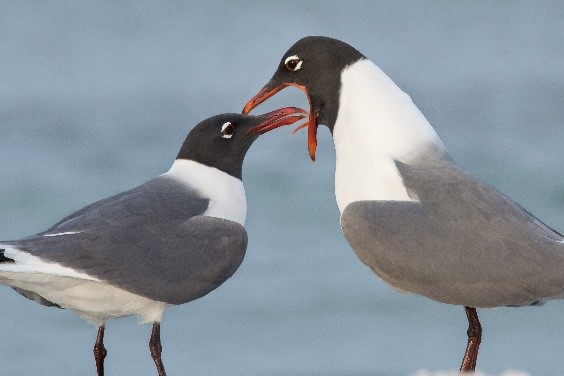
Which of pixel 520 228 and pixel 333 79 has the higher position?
pixel 333 79

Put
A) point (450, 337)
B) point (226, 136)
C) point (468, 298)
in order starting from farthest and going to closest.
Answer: point (450, 337) < point (226, 136) < point (468, 298)

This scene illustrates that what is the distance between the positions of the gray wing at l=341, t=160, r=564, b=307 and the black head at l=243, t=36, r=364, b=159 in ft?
2.47

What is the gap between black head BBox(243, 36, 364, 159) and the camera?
8984mm

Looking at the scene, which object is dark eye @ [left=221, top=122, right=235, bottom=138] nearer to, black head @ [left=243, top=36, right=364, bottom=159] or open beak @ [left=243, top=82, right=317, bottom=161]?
open beak @ [left=243, top=82, right=317, bottom=161]

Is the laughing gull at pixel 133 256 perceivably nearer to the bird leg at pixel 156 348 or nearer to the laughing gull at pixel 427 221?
the bird leg at pixel 156 348

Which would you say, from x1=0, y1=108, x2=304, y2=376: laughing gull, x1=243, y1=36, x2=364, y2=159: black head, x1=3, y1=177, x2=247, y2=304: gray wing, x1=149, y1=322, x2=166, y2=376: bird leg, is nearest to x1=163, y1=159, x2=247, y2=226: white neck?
x1=0, y1=108, x2=304, y2=376: laughing gull

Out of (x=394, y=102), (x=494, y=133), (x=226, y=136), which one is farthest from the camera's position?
(x=494, y=133)

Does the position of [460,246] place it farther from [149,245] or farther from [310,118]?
[149,245]

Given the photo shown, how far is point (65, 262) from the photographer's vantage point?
8.44m

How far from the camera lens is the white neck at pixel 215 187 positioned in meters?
9.22

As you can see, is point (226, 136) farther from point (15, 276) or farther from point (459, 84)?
point (459, 84)

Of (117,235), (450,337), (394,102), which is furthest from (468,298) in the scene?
(450,337)

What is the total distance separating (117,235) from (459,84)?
10.0 m

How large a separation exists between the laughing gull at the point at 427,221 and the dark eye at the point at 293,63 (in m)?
0.33
